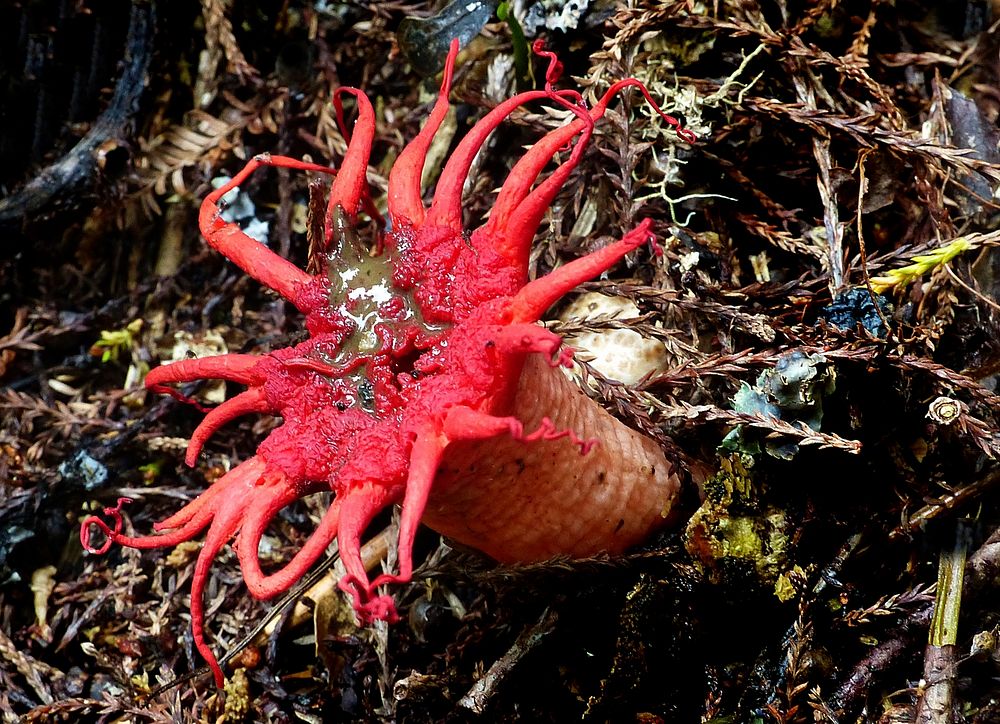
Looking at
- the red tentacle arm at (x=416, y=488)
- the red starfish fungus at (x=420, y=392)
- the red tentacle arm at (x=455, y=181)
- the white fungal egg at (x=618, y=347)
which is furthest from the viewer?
the white fungal egg at (x=618, y=347)

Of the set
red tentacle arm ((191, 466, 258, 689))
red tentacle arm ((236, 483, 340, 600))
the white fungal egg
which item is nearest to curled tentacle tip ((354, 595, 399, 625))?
red tentacle arm ((236, 483, 340, 600))

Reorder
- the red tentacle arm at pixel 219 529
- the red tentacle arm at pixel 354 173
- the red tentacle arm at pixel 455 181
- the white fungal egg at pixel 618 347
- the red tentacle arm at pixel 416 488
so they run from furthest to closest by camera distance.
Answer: the white fungal egg at pixel 618 347, the red tentacle arm at pixel 354 173, the red tentacle arm at pixel 455 181, the red tentacle arm at pixel 219 529, the red tentacle arm at pixel 416 488

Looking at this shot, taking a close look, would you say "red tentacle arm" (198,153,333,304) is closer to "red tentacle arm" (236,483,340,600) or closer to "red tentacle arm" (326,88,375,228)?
"red tentacle arm" (326,88,375,228)

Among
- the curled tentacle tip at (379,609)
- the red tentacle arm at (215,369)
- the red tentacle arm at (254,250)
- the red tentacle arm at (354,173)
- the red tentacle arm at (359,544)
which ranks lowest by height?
the curled tentacle tip at (379,609)

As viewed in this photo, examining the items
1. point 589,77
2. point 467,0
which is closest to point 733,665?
point 589,77

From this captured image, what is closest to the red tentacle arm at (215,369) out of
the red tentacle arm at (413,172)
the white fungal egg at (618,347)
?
the red tentacle arm at (413,172)

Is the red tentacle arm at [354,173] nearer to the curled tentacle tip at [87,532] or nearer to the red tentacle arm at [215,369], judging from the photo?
the red tentacle arm at [215,369]

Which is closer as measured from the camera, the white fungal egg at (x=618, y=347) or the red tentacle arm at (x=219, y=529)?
the red tentacle arm at (x=219, y=529)

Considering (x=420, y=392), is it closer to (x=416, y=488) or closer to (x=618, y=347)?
(x=416, y=488)
